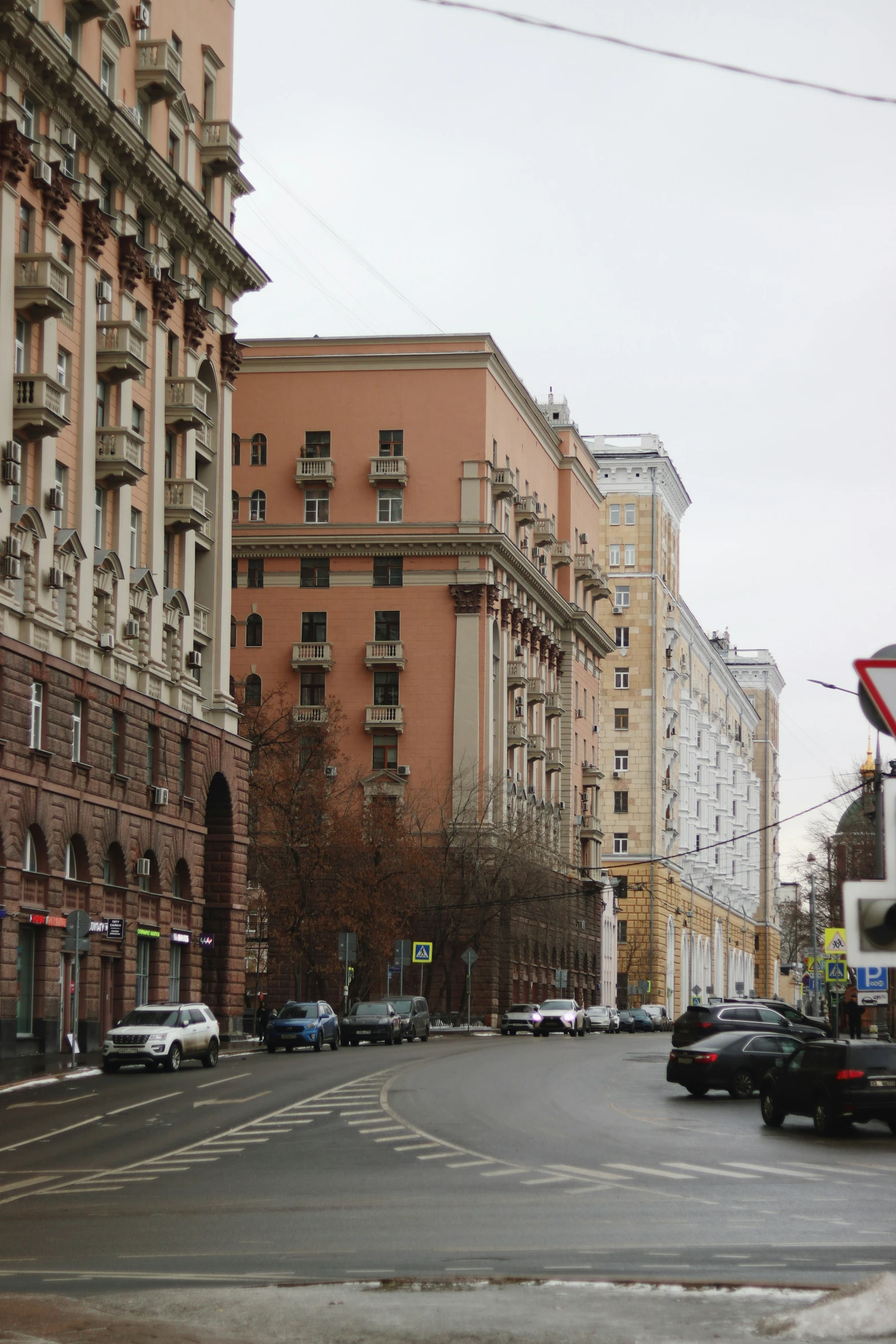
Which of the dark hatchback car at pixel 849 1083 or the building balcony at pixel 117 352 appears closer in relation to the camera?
the dark hatchback car at pixel 849 1083

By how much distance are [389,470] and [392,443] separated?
1512 mm

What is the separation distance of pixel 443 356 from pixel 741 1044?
57086 millimetres

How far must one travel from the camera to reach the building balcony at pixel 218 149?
58594 millimetres

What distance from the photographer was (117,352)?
50.0 metres

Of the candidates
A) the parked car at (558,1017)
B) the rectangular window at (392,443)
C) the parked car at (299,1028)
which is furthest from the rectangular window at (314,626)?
the parked car at (299,1028)

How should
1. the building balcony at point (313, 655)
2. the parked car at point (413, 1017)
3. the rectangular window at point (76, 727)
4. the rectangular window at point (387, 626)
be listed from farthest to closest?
1. the rectangular window at point (387, 626)
2. the building balcony at point (313, 655)
3. the parked car at point (413, 1017)
4. the rectangular window at point (76, 727)

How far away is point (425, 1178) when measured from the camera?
20.1m

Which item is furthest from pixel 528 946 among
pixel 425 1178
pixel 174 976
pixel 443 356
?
pixel 425 1178

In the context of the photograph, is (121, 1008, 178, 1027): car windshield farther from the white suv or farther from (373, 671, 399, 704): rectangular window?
(373, 671, 399, 704): rectangular window

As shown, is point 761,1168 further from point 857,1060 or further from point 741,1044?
point 741,1044

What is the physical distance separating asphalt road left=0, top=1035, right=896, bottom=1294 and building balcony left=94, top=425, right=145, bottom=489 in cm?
1873

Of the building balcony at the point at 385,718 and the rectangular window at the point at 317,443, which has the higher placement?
the rectangular window at the point at 317,443

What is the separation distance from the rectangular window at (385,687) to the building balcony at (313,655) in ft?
7.33

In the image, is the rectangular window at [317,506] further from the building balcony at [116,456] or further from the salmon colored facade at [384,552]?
the building balcony at [116,456]
